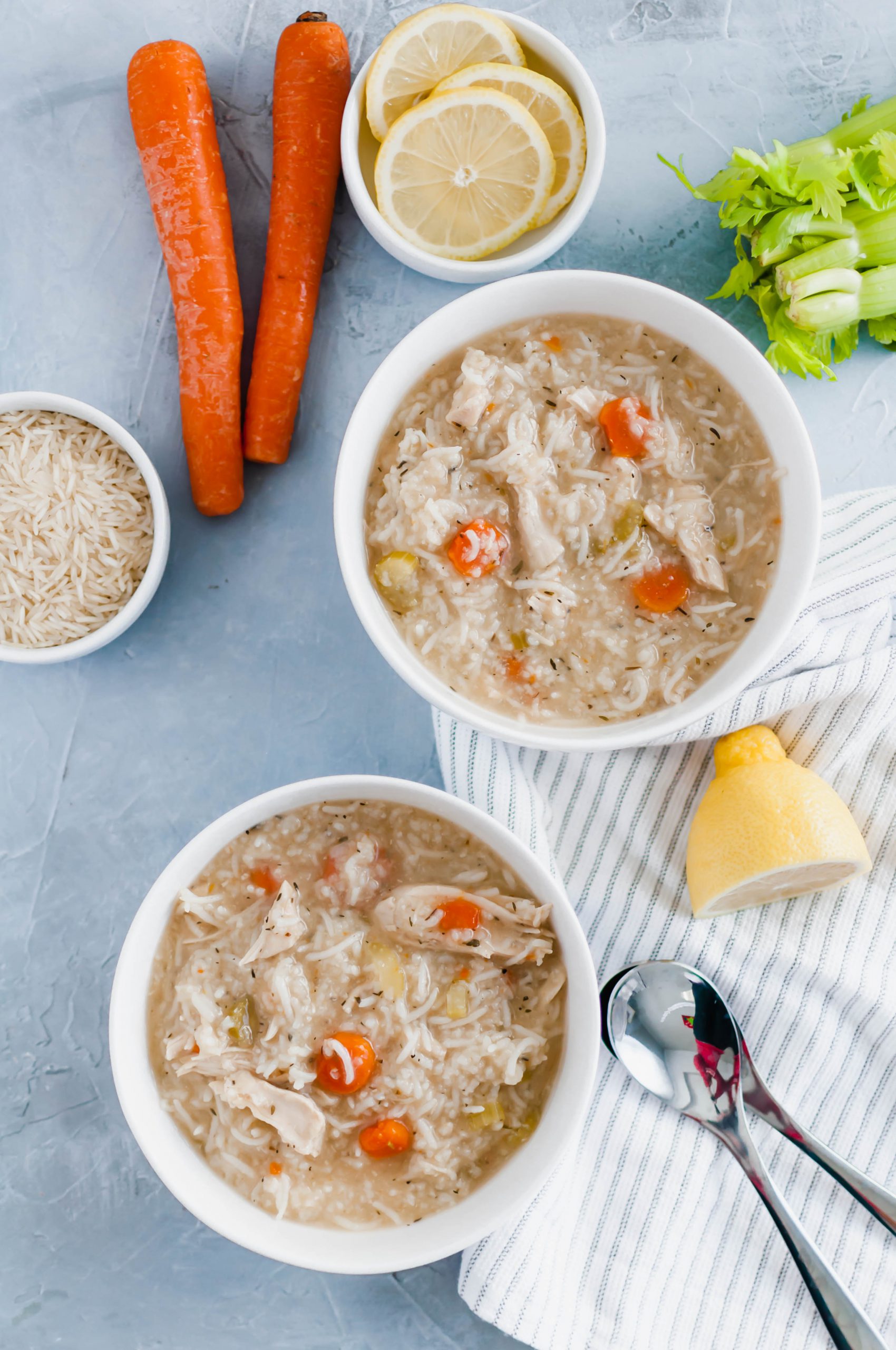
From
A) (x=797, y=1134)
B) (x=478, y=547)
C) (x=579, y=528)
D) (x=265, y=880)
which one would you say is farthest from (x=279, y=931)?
(x=797, y=1134)

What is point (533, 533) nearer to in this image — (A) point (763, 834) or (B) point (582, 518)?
(B) point (582, 518)

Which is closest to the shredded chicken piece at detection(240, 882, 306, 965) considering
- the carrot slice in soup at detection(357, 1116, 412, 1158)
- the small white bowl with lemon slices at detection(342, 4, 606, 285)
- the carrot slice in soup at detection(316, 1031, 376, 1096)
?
the carrot slice in soup at detection(316, 1031, 376, 1096)

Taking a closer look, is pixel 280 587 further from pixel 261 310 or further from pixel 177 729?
pixel 261 310

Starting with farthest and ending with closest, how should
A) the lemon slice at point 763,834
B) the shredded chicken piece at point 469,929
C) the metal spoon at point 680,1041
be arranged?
the metal spoon at point 680,1041 → the lemon slice at point 763,834 → the shredded chicken piece at point 469,929

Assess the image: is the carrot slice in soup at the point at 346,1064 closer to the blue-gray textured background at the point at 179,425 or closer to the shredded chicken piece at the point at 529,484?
the blue-gray textured background at the point at 179,425

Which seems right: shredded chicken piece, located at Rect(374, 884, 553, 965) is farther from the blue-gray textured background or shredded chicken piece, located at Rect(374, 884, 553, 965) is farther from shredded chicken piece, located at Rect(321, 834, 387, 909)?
the blue-gray textured background

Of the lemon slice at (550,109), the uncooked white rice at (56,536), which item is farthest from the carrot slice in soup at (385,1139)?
the lemon slice at (550,109)
